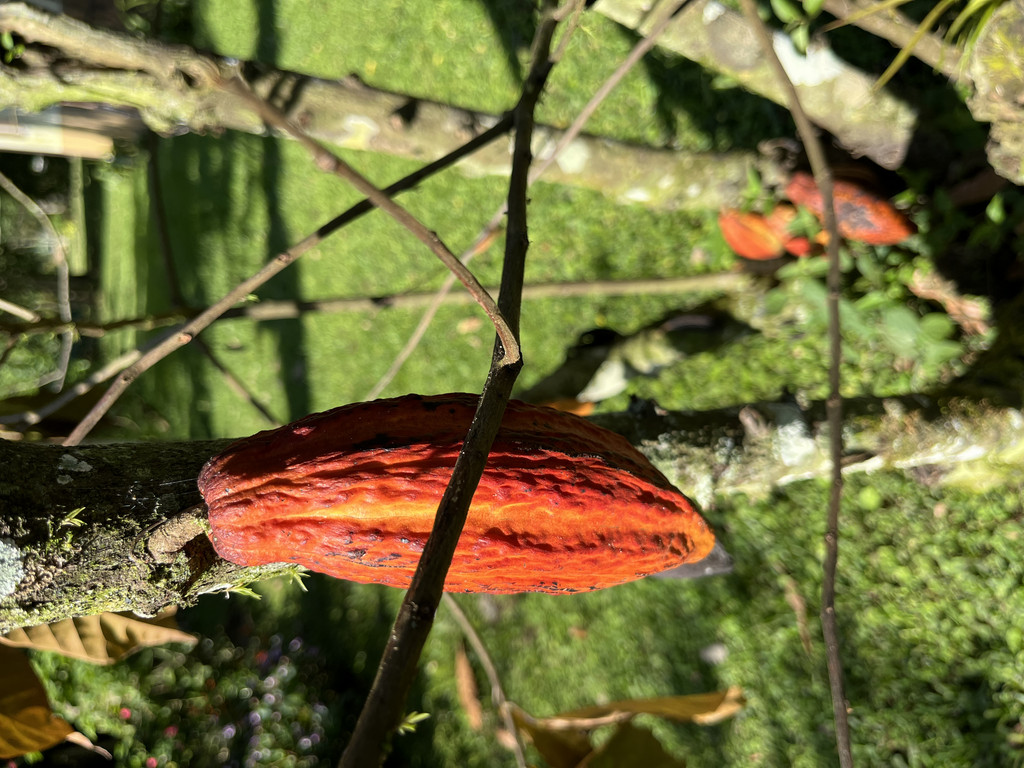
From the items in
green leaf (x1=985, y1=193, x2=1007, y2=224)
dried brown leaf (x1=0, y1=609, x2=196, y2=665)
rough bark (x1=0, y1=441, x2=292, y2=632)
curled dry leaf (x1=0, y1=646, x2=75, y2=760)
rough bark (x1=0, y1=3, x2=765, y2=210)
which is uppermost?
rough bark (x1=0, y1=3, x2=765, y2=210)

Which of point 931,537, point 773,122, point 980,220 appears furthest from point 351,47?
point 931,537

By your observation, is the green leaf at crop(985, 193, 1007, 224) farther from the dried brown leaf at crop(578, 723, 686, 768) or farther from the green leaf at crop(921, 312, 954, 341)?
the dried brown leaf at crop(578, 723, 686, 768)

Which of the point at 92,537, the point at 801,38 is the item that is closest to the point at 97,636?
the point at 92,537

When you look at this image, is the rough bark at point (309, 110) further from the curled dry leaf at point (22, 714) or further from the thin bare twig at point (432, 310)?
the curled dry leaf at point (22, 714)

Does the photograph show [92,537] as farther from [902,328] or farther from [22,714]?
[902,328]

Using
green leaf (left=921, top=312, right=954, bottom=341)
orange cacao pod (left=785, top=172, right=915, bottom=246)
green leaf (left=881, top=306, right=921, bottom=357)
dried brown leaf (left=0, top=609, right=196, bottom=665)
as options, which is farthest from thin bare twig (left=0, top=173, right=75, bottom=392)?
green leaf (left=921, top=312, right=954, bottom=341)

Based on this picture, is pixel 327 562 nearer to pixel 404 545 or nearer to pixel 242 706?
pixel 404 545
